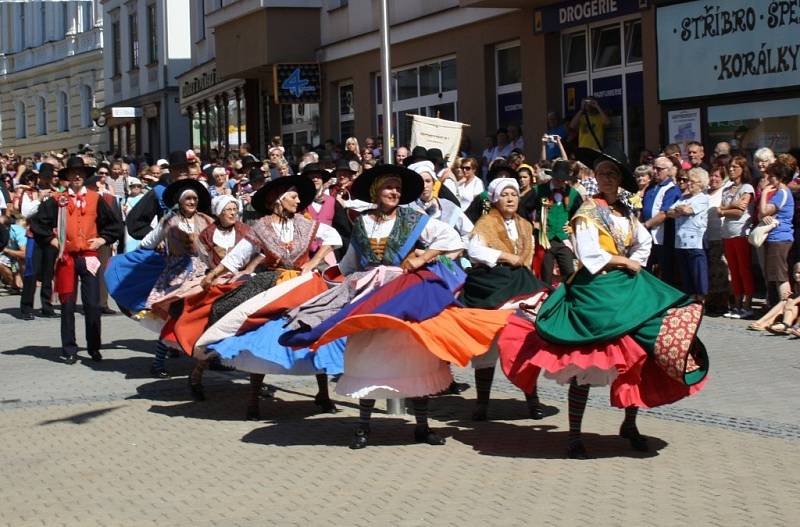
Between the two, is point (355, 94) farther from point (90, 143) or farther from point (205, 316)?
point (90, 143)

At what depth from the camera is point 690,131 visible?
62.1ft

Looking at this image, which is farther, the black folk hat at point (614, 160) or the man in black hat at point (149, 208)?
the man in black hat at point (149, 208)

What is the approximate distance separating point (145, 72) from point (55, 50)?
41.5ft

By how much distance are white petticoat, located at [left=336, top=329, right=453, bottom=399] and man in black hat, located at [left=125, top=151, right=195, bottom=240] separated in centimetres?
625

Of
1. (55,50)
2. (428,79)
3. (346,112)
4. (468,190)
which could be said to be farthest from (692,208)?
(55,50)

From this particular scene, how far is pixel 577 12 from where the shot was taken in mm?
21109

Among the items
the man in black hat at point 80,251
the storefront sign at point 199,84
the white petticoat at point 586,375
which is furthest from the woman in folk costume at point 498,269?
the storefront sign at point 199,84

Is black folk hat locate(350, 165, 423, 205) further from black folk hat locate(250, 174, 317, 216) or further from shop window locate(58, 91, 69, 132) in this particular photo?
shop window locate(58, 91, 69, 132)

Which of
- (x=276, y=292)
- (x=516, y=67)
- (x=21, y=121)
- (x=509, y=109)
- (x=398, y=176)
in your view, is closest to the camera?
(x=398, y=176)

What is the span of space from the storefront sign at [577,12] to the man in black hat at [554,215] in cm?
521

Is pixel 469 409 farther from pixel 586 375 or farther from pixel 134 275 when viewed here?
pixel 134 275

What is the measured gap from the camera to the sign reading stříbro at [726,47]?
17344 millimetres

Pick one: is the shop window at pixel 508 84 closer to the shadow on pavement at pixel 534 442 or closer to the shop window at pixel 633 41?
the shop window at pixel 633 41

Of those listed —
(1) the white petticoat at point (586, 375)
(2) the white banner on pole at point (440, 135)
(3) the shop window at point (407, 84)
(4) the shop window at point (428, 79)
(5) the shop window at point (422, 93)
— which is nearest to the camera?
(1) the white petticoat at point (586, 375)
